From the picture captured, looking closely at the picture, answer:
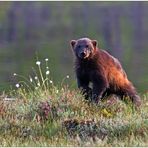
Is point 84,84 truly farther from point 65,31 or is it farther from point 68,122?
point 65,31

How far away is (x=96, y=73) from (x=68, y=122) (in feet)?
5.28

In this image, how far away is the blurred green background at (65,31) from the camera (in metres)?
23.5

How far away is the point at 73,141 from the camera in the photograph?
22.8 feet

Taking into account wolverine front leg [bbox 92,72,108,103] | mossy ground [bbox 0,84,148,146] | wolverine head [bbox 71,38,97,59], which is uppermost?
wolverine head [bbox 71,38,97,59]

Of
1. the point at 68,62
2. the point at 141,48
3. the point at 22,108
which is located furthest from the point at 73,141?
the point at 141,48

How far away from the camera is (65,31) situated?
116 feet

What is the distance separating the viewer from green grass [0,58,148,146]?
6952 mm

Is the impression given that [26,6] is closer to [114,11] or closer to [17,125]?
[114,11]

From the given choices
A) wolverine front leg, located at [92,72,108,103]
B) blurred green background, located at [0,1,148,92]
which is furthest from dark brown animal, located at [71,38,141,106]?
blurred green background, located at [0,1,148,92]

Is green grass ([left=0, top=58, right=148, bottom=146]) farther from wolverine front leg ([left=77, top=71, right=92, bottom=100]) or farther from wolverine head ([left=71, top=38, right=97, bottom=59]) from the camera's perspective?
wolverine head ([left=71, top=38, right=97, bottom=59])

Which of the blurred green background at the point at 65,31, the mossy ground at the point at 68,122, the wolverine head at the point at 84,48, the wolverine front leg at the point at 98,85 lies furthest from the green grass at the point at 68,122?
the blurred green background at the point at 65,31

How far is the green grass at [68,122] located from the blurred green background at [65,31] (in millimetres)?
11215

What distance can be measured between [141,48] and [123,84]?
61.4 ft

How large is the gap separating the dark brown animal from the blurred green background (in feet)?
33.6
